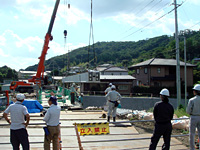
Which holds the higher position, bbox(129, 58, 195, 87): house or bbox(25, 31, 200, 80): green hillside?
bbox(25, 31, 200, 80): green hillside

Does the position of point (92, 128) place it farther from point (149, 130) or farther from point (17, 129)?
point (149, 130)

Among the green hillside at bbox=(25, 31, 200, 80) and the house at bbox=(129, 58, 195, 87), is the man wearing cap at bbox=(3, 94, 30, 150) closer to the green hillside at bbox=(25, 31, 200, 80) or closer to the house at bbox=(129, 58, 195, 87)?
the house at bbox=(129, 58, 195, 87)

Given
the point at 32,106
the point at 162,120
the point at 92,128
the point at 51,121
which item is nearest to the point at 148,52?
the point at 32,106

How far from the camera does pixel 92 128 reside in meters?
6.30

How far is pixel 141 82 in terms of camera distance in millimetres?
44562

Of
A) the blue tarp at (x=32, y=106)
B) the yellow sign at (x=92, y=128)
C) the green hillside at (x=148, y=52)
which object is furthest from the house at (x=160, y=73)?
the green hillside at (x=148, y=52)

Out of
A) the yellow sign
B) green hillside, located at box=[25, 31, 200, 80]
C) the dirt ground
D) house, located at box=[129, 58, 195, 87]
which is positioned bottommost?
the dirt ground

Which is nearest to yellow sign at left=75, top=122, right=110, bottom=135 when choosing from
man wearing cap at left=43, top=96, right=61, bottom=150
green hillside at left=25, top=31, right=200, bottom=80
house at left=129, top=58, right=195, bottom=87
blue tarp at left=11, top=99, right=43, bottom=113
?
man wearing cap at left=43, top=96, right=61, bottom=150

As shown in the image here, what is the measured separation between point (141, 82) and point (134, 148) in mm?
38591

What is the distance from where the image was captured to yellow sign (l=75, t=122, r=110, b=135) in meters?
6.17

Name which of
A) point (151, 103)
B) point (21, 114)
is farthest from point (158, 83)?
point (21, 114)

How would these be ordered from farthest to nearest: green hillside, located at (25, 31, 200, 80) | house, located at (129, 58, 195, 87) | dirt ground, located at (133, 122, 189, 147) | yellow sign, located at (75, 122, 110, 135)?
green hillside, located at (25, 31, 200, 80)
house, located at (129, 58, 195, 87)
dirt ground, located at (133, 122, 189, 147)
yellow sign, located at (75, 122, 110, 135)

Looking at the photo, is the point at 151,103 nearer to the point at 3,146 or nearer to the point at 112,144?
the point at 112,144

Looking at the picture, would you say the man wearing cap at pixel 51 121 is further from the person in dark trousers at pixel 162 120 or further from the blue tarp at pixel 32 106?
the blue tarp at pixel 32 106
